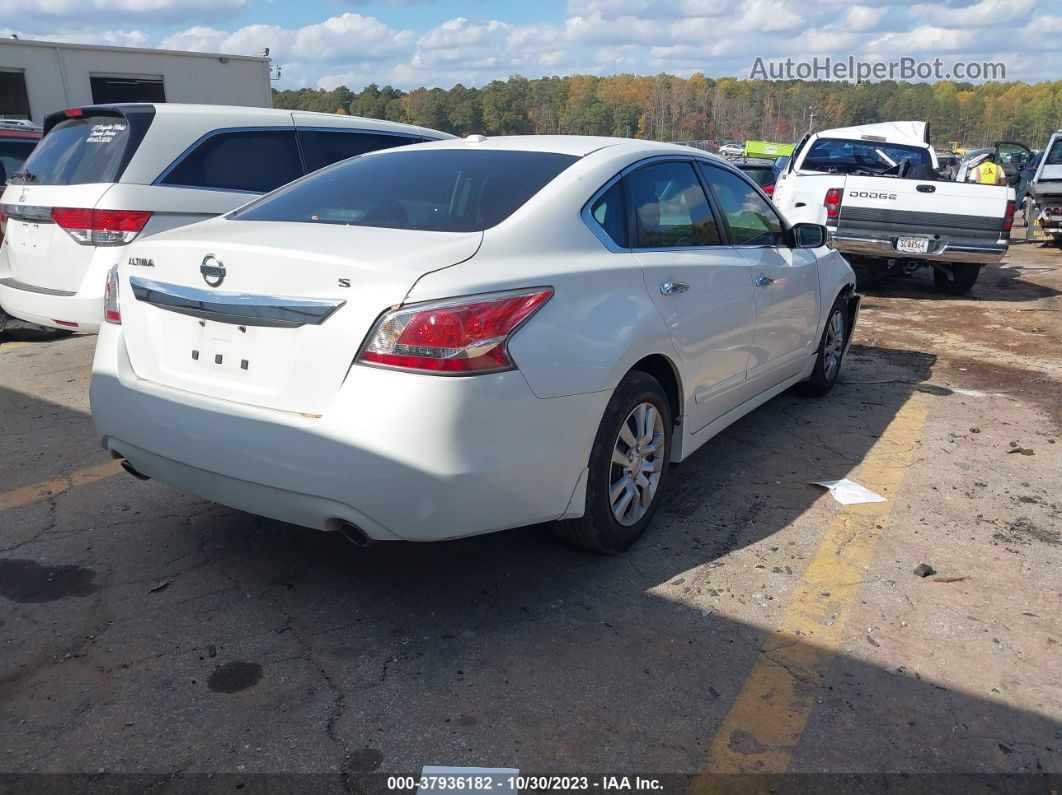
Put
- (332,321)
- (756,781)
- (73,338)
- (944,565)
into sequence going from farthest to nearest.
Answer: (73,338) → (944,565) → (332,321) → (756,781)

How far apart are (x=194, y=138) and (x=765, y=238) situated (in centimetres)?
392

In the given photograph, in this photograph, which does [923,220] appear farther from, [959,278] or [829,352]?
[829,352]

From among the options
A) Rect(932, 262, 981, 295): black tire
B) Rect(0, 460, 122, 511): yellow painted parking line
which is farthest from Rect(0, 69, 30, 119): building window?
Rect(932, 262, 981, 295): black tire

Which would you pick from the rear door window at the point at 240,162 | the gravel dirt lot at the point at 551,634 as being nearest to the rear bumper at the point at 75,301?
the rear door window at the point at 240,162

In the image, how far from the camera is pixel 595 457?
3270 millimetres

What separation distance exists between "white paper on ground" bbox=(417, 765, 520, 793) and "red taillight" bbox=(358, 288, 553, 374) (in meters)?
1.12

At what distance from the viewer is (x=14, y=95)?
1995cm

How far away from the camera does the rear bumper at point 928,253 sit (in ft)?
32.2

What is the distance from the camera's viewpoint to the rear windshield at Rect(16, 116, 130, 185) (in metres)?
5.84

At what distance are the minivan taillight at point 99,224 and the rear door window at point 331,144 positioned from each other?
4.93 ft

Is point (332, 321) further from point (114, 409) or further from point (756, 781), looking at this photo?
point (756, 781)

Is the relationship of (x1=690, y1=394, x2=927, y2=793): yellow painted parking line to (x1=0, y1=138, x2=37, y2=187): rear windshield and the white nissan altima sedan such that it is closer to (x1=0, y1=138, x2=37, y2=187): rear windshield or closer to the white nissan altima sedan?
the white nissan altima sedan

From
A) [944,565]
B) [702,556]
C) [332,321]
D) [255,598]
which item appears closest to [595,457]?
[702,556]

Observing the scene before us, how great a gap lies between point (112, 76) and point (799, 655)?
2146 cm
